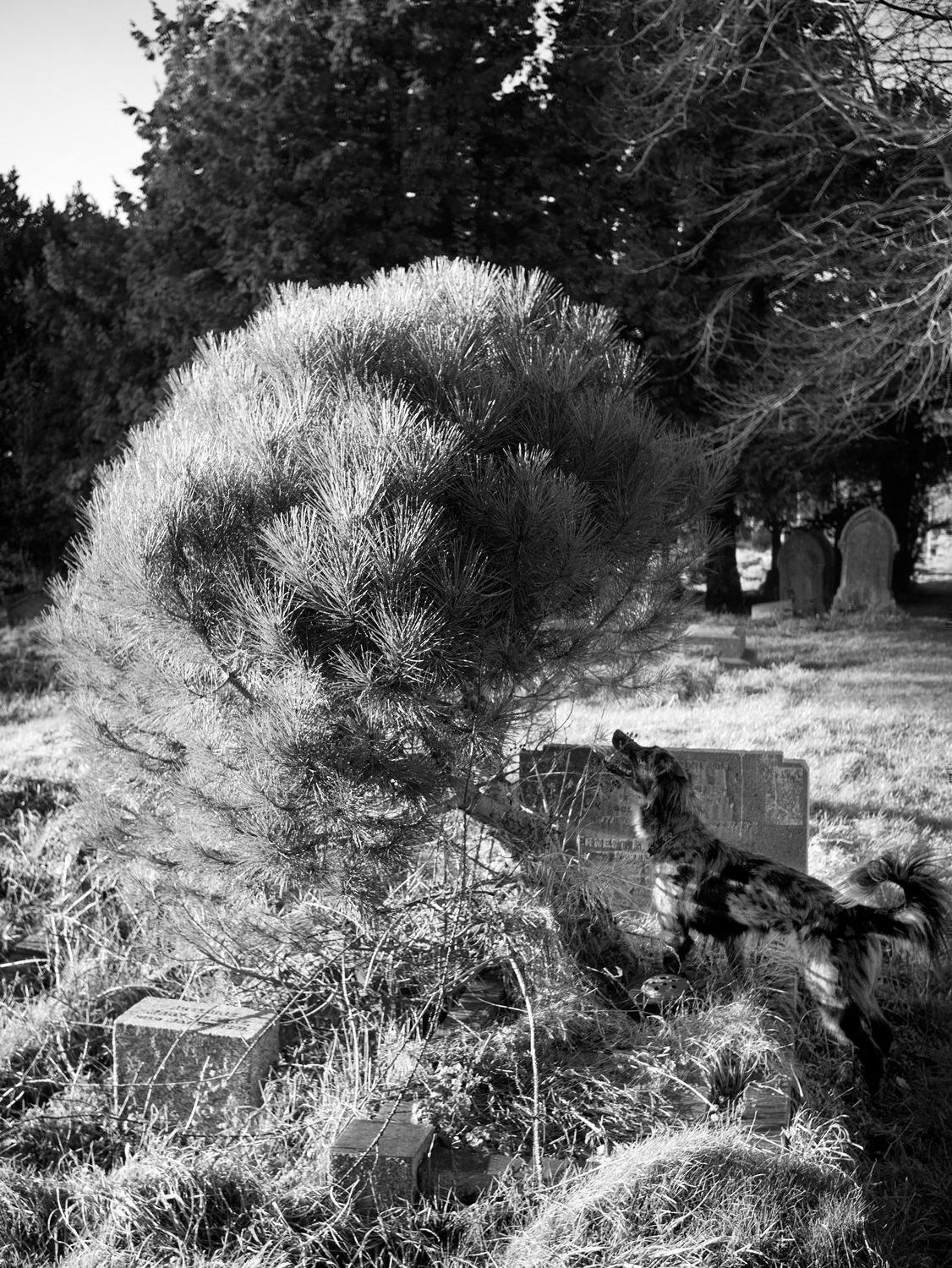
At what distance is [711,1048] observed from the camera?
359 centimetres

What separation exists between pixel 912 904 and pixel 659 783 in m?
0.94

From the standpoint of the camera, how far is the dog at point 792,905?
12.5 feet

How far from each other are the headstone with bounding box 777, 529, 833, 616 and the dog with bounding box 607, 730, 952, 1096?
13496 millimetres

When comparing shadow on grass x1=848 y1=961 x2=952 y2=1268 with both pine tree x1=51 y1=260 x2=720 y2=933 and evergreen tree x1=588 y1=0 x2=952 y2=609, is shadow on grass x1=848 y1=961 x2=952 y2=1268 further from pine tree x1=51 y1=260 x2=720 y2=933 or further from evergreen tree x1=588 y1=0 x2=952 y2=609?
evergreen tree x1=588 y1=0 x2=952 y2=609

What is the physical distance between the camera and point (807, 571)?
1722cm

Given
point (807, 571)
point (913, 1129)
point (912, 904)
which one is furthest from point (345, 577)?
point (807, 571)

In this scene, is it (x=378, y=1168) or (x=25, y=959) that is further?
(x=25, y=959)

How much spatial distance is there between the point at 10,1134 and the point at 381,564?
2222 mm

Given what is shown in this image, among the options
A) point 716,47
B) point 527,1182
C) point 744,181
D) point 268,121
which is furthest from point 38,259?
point 527,1182

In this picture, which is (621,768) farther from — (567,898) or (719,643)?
(719,643)

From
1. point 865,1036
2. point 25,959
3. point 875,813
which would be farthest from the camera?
point 875,813

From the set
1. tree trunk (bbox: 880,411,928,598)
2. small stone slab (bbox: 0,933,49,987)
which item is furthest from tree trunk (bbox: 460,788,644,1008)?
tree trunk (bbox: 880,411,928,598)

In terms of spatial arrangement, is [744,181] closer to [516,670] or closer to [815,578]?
[815,578]

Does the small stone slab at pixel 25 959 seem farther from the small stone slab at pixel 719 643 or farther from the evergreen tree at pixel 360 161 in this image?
the evergreen tree at pixel 360 161
